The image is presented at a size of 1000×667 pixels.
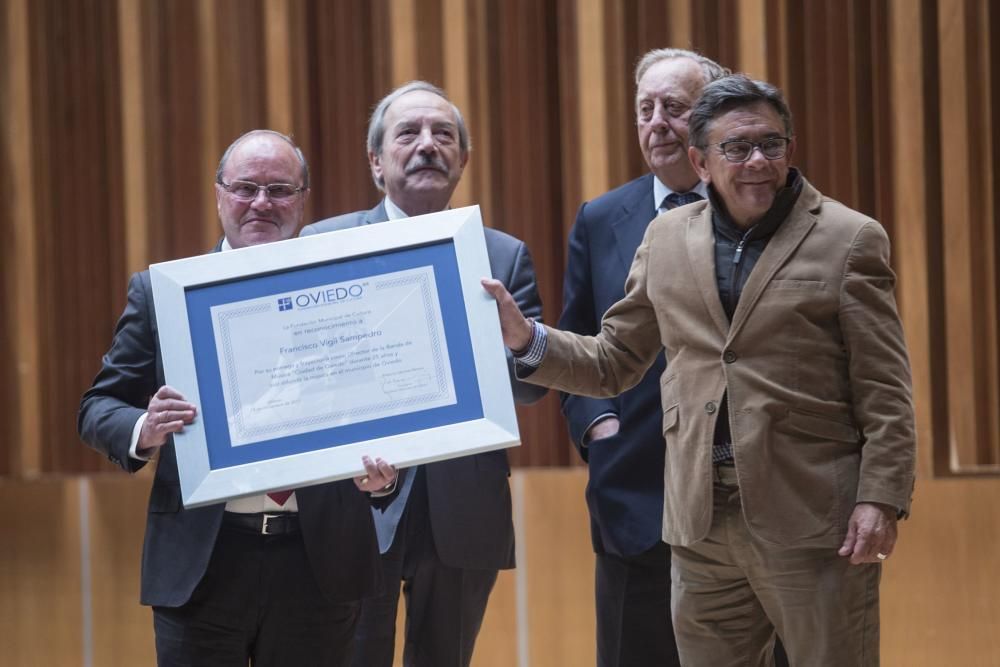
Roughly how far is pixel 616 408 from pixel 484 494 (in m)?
0.35

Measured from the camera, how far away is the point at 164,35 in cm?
416

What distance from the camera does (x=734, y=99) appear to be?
2.06m

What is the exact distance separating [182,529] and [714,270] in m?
1.03

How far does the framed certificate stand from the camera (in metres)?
2.06

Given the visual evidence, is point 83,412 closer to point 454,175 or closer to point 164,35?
point 454,175

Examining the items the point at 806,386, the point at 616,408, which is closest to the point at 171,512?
the point at 616,408

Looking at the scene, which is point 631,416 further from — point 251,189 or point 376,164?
point 251,189

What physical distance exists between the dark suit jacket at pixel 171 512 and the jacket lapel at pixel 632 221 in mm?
847

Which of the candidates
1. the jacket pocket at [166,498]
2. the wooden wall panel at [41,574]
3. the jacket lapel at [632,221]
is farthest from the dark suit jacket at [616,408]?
the wooden wall panel at [41,574]

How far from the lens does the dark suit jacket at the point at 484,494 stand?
8.21 feet

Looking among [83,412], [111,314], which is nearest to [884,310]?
[83,412]

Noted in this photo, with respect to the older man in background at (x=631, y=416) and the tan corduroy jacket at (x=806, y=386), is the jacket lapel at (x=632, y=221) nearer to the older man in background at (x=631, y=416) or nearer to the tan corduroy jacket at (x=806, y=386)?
the older man in background at (x=631, y=416)

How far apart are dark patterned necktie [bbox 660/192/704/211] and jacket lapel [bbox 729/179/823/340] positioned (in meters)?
0.62

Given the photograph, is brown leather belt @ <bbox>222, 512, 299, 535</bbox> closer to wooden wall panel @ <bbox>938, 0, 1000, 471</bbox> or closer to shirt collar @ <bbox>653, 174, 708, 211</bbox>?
shirt collar @ <bbox>653, 174, 708, 211</bbox>
